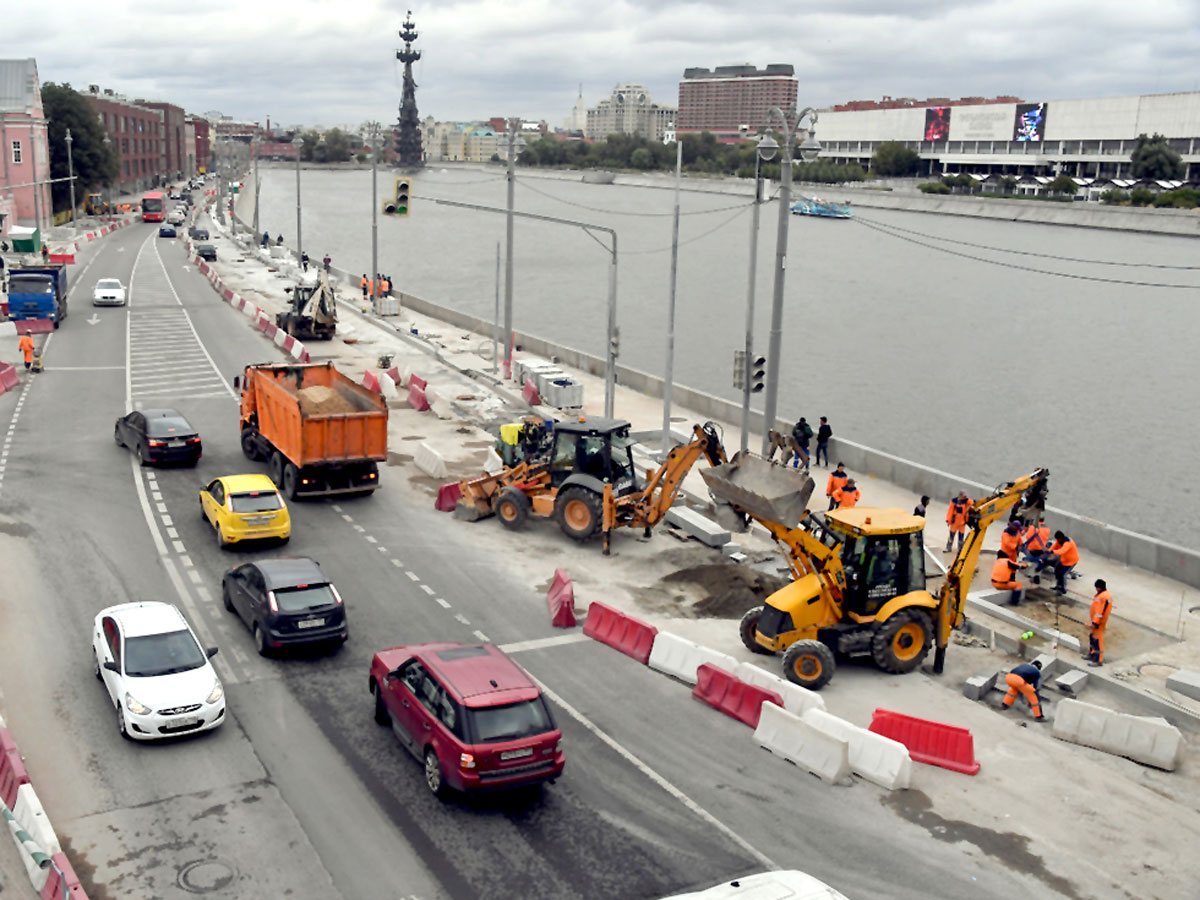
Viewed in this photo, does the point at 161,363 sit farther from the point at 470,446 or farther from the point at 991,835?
the point at 991,835

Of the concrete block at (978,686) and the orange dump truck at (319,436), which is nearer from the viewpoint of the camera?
the concrete block at (978,686)

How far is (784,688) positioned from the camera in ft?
55.8

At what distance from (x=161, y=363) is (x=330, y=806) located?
34.6 metres

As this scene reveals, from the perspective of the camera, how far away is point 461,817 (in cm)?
1372

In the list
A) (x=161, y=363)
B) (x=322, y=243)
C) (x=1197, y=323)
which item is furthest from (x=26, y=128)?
(x=1197, y=323)

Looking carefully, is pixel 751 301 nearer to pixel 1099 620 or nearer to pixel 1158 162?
pixel 1099 620

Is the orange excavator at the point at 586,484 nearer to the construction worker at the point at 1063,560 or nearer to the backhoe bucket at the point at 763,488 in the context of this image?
the backhoe bucket at the point at 763,488

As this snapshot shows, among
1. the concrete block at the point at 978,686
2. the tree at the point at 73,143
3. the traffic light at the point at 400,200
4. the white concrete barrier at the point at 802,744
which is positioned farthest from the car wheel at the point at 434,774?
the tree at the point at 73,143

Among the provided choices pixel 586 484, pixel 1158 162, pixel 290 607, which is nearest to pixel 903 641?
pixel 586 484

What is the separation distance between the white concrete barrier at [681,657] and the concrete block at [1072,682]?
5270mm

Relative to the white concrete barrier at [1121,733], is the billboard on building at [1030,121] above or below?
above

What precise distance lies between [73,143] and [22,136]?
68.2 feet

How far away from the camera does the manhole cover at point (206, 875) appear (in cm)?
1224

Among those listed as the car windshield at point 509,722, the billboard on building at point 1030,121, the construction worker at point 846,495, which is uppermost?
the billboard on building at point 1030,121
